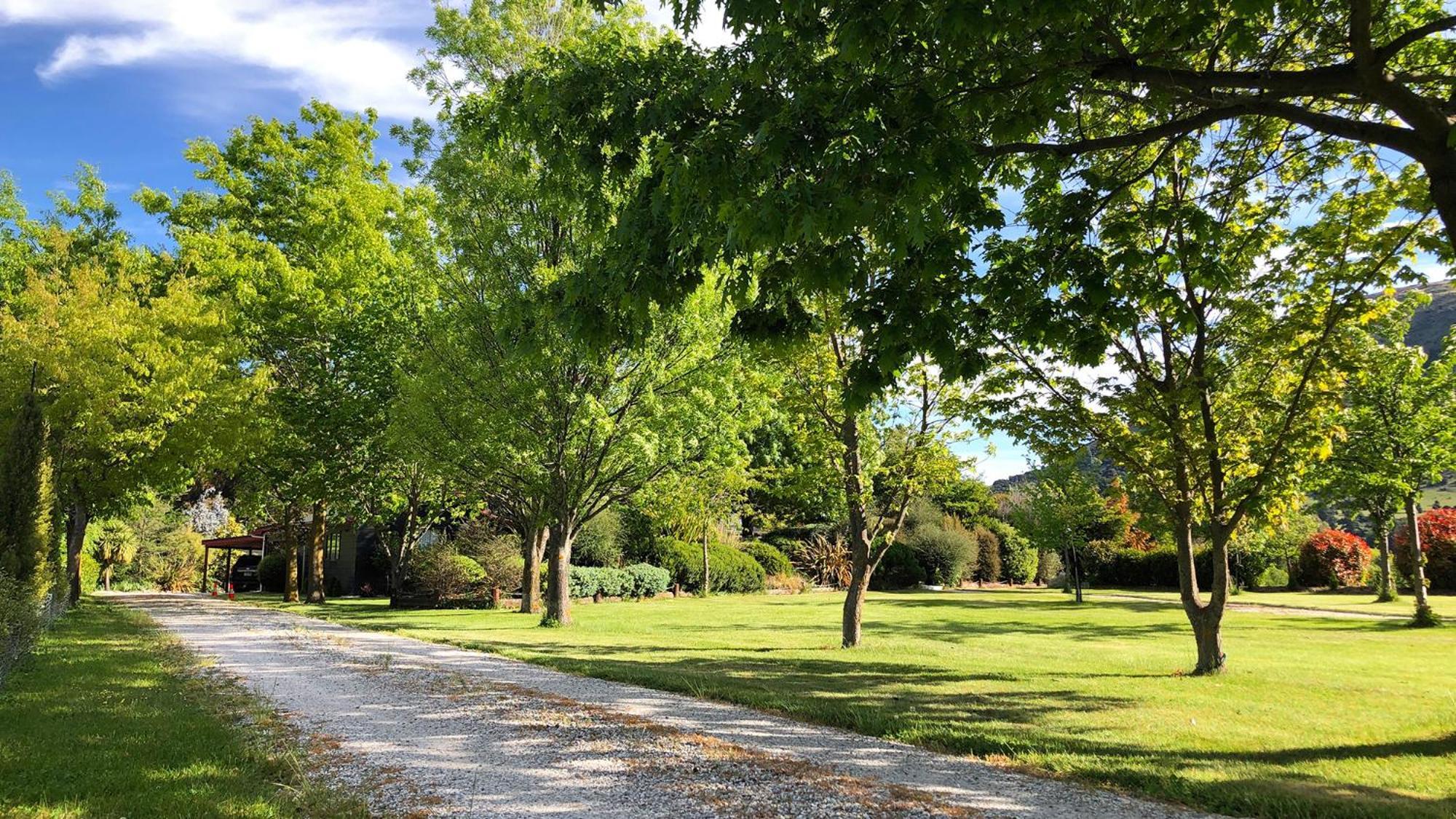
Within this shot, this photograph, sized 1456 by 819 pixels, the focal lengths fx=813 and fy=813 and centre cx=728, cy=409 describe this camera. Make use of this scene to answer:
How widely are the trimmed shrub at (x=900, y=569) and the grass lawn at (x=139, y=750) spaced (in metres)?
33.7

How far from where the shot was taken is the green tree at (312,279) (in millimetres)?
23781

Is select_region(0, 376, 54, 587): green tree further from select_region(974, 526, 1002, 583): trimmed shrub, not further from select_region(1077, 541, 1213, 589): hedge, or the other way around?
select_region(974, 526, 1002, 583): trimmed shrub

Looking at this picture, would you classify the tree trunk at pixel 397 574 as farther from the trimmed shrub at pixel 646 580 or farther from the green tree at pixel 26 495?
the green tree at pixel 26 495

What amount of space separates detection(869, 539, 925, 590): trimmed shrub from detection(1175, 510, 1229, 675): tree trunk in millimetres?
28744

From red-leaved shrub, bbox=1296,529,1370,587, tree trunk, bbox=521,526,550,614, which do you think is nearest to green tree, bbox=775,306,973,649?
tree trunk, bbox=521,526,550,614

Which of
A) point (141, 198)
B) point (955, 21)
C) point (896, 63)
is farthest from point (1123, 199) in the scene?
point (141, 198)

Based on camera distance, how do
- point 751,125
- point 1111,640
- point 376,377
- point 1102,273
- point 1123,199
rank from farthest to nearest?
1. point 376,377
2. point 1111,640
3. point 1123,199
4. point 1102,273
5. point 751,125

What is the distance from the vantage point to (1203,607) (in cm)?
1102

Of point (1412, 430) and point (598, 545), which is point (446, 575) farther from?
point (1412, 430)

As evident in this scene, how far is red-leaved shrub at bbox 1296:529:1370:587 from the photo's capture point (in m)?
34.1

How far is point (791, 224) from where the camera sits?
4.64 m

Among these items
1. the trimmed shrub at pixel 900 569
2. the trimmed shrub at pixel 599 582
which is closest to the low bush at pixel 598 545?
the trimmed shrub at pixel 599 582

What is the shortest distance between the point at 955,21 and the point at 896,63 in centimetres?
87

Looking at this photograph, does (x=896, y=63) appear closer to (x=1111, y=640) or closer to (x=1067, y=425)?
(x=1067, y=425)
